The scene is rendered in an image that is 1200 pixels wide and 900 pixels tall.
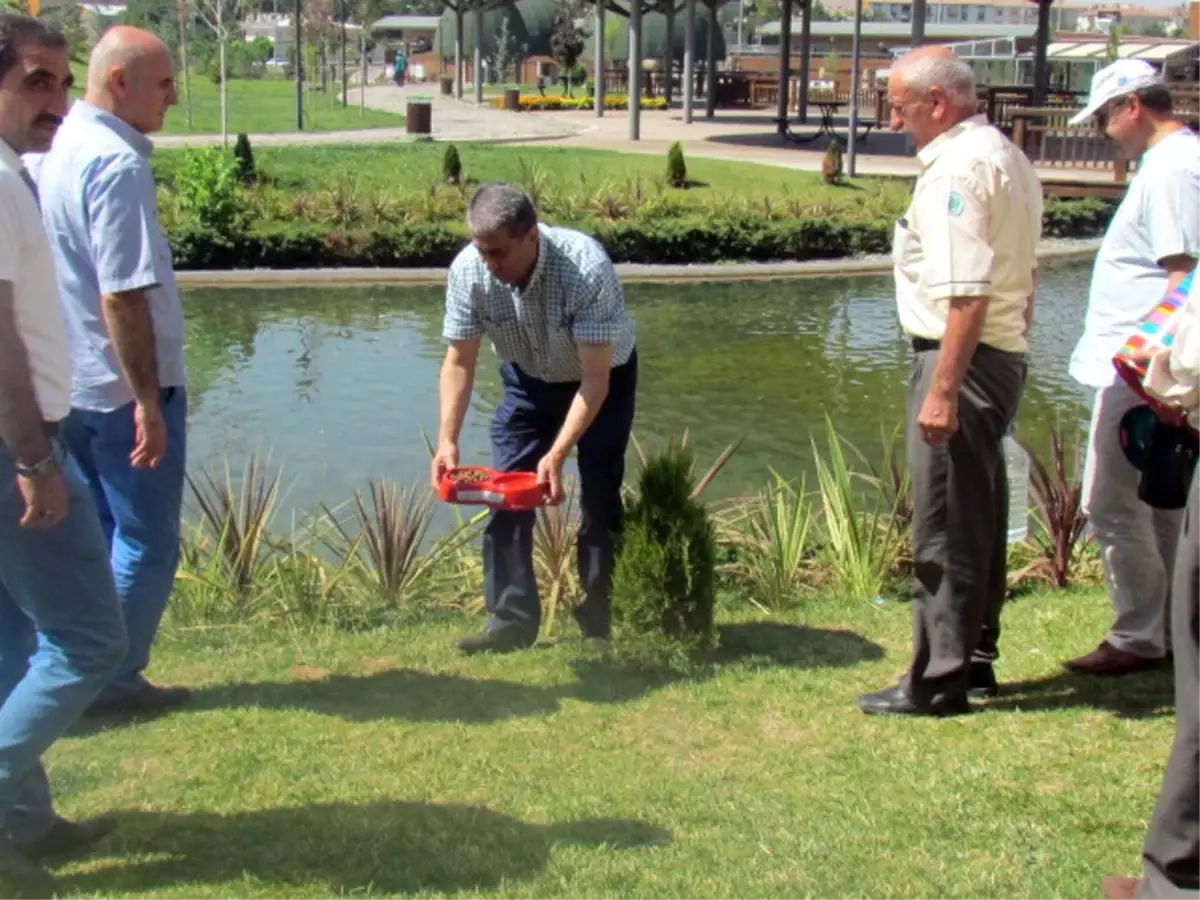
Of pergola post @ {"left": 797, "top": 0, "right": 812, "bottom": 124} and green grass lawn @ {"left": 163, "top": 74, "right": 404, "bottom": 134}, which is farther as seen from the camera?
pergola post @ {"left": 797, "top": 0, "right": 812, "bottom": 124}

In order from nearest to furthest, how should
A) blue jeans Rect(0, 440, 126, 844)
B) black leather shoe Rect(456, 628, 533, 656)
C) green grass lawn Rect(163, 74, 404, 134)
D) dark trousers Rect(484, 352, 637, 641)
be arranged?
blue jeans Rect(0, 440, 126, 844) < dark trousers Rect(484, 352, 637, 641) < black leather shoe Rect(456, 628, 533, 656) < green grass lawn Rect(163, 74, 404, 134)

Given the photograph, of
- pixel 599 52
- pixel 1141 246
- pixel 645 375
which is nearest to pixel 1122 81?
pixel 1141 246

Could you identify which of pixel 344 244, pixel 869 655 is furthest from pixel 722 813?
pixel 344 244

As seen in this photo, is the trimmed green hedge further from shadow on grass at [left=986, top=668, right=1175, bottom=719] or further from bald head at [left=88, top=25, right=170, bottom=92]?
shadow on grass at [left=986, top=668, right=1175, bottom=719]

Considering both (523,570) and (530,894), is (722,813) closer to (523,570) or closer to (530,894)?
(530,894)

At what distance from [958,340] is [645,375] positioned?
8864mm

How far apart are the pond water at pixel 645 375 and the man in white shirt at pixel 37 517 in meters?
4.97

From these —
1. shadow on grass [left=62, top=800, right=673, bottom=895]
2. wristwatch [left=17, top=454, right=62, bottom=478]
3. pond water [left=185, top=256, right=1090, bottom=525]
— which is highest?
wristwatch [left=17, top=454, right=62, bottom=478]

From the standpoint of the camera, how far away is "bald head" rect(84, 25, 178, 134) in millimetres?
4195

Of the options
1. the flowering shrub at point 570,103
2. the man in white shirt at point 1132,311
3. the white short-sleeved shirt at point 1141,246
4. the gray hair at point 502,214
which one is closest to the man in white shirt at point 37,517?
the gray hair at point 502,214

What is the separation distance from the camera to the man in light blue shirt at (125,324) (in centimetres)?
401

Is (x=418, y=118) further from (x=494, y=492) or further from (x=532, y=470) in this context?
(x=494, y=492)

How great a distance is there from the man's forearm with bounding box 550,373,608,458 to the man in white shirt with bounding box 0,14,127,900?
5.31ft

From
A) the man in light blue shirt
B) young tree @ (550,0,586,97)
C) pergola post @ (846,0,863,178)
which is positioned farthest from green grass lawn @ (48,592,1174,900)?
young tree @ (550,0,586,97)
